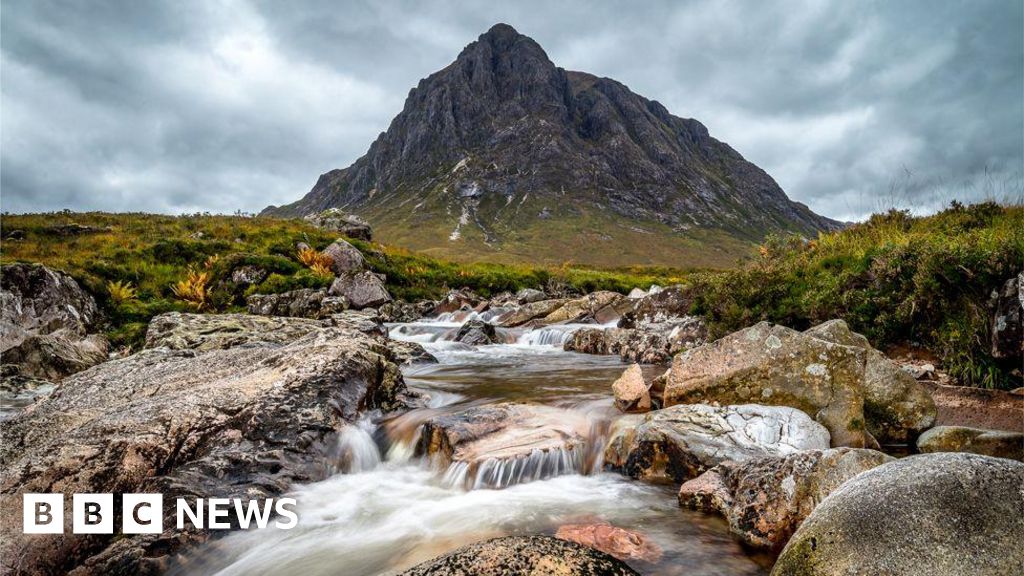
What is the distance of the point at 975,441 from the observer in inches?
228

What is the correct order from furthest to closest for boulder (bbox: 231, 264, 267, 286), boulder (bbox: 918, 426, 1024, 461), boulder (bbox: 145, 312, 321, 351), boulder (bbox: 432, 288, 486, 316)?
boulder (bbox: 432, 288, 486, 316) → boulder (bbox: 231, 264, 267, 286) → boulder (bbox: 145, 312, 321, 351) → boulder (bbox: 918, 426, 1024, 461)

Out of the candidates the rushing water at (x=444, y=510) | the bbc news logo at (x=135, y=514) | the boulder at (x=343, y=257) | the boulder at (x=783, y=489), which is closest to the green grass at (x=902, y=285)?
the boulder at (x=783, y=489)

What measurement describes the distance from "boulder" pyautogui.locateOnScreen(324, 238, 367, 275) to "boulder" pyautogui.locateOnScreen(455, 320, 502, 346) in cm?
963

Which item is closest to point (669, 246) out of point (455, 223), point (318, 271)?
point (455, 223)

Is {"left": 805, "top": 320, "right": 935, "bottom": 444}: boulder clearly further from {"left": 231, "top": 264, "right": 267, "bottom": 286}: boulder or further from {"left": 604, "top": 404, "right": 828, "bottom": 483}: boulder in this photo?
{"left": 231, "top": 264, "right": 267, "bottom": 286}: boulder

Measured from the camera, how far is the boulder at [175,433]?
14.2 feet

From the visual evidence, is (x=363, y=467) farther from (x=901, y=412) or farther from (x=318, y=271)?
(x=318, y=271)

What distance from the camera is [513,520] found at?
5.20 metres

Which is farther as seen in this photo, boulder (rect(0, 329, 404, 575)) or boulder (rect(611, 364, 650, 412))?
boulder (rect(611, 364, 650, 412))

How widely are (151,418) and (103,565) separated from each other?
206 centimetres

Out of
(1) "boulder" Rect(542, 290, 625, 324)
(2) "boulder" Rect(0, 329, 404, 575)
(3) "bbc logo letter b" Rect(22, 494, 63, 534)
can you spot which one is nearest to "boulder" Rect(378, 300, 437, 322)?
(1) "boulder" Rect(542, 290, 625, 324)

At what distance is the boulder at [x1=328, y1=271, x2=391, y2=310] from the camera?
2356cm

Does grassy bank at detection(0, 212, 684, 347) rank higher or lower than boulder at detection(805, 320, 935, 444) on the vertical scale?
higher

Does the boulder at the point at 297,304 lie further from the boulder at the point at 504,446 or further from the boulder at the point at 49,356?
the boulder at the point at 504,446
